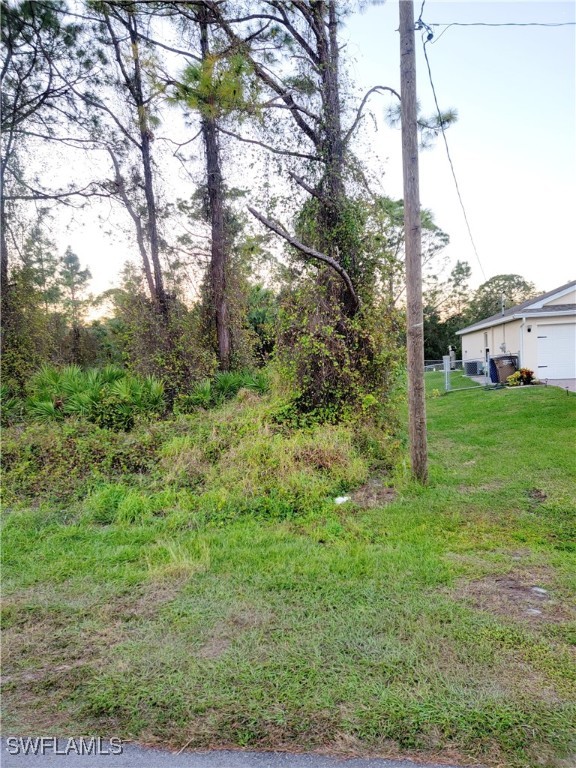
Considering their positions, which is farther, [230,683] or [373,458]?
[373,458]

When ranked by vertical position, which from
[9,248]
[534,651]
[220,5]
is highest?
[220,5]

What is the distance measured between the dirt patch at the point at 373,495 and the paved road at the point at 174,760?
2.80m

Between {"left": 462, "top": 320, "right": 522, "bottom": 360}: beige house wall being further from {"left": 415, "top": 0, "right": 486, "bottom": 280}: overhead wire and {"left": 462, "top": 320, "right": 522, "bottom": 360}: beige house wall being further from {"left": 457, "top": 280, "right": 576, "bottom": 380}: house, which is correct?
{"left": 415, "top": 0, "right": 486, "bottom": 280}: overhead wire

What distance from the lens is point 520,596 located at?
8.38ft

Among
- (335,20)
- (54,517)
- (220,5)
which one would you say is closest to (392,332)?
(54,517)

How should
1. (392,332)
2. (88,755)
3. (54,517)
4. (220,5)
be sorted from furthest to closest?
(220,5) < (392,332) < (54,517) < (88,755)

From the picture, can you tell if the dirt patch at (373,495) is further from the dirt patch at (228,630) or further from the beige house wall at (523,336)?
the beige house wall at (523,336)

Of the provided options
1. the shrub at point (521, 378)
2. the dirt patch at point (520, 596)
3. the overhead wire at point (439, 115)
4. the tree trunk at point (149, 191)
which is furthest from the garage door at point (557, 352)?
the dirt patch at point (520, 596)

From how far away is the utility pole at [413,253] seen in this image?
4566 millimetres

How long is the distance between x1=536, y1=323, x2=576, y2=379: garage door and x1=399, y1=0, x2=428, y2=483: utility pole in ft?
40.2

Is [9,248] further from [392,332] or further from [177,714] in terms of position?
[177,714]

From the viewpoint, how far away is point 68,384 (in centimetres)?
695

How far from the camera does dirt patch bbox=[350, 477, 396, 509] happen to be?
432 cm

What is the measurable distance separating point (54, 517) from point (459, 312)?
138 feet
